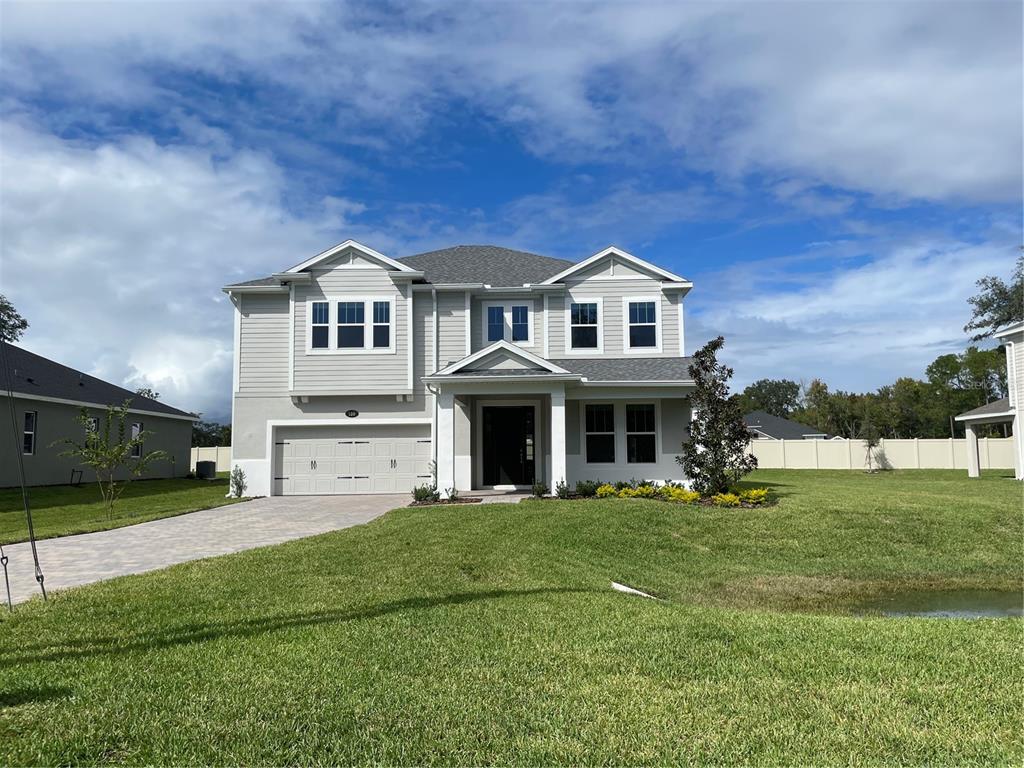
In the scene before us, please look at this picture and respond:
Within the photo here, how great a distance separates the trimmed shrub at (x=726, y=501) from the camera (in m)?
15.6

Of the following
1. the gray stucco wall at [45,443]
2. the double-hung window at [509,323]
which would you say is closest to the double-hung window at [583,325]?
the double-hung window at [509,323]

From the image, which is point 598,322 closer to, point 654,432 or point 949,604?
point 654,432

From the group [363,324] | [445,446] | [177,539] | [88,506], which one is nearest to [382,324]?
[363,324]

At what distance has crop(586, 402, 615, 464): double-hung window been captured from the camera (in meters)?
19.4

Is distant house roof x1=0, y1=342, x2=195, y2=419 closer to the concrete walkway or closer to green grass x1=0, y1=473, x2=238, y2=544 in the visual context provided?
green grass x1=0, y1=473, x2=238, y2=544

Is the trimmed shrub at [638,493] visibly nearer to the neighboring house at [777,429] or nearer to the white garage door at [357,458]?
the white garage door at [357,458]

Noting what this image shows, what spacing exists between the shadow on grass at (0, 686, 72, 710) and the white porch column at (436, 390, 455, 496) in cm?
1293

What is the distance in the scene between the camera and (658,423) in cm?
1930

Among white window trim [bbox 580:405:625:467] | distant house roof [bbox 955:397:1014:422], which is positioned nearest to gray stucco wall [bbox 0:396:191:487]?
white window trim [bbox 580:405:625:467]

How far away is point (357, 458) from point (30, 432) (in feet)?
37.7

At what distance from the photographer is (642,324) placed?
20.7 meters

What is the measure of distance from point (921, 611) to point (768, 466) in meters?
32.2

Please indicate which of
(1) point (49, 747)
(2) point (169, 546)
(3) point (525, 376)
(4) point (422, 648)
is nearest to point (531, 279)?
(3) point (525, 376)

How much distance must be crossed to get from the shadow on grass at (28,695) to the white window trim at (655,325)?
57.9ft
